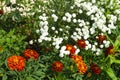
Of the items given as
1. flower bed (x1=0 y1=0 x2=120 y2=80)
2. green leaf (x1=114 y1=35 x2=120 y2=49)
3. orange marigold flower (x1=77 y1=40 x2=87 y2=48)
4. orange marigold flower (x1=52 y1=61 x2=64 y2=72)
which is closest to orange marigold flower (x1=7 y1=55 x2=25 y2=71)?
flower bed (x1=0 y1=0 x2=120 y2=80)

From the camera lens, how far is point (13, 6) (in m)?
4.78

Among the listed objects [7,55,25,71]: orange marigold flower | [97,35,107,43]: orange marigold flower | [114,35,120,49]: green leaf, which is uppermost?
[7,55,25,71]: orange marigold flower

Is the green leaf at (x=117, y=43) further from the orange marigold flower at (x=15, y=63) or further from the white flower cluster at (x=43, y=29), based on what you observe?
the orange marigold flower at (x=15, y=63)

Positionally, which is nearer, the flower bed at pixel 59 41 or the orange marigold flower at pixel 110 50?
the flower bed at pixel 59 41

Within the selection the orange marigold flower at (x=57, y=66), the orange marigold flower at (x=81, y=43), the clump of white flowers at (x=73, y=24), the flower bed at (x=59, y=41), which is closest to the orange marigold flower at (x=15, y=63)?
the flower bed at (x=59, y=41)

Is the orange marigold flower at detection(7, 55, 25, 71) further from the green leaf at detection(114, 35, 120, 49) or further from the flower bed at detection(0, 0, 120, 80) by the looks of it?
the green leaf at detection(114, 35, 120, 49)

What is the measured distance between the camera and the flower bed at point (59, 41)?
12.4 ft

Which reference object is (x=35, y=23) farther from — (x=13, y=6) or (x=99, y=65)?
(x=99, y=65)

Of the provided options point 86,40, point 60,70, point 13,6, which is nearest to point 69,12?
point 86,40

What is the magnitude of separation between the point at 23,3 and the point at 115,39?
1367mm

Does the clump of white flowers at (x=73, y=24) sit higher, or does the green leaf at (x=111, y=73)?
the clump of white flowers at (x=73, y=24)

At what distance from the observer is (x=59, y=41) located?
4.11 metres

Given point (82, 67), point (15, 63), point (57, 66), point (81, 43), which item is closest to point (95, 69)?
point (82, 67)

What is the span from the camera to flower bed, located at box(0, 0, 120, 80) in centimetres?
377
